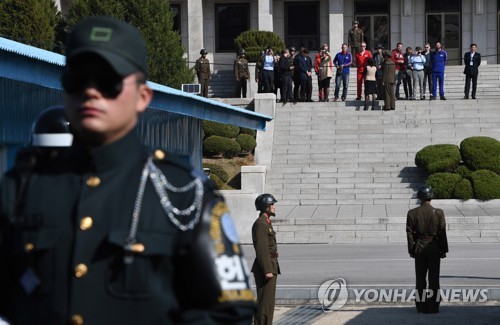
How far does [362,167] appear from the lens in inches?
1232

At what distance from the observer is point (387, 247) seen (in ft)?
77.3

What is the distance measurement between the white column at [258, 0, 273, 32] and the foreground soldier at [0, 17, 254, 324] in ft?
151

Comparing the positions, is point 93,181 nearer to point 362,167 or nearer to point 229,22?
point 362,167

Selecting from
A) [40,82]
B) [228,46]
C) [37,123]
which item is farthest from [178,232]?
[228,46]

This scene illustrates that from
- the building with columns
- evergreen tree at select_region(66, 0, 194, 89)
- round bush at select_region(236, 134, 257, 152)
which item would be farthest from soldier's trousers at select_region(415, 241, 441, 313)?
the building with columns

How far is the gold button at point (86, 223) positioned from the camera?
2.96 metres

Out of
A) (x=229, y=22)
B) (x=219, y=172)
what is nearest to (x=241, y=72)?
(x=219, y=172)

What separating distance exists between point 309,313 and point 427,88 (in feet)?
89.8

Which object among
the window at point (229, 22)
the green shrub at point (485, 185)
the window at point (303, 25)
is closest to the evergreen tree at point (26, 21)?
the green shrub at point (485, 185)

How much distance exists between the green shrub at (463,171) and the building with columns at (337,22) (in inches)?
799

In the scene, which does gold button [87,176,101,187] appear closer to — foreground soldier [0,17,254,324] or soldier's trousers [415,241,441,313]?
foreground soldier [0,17,254,324]

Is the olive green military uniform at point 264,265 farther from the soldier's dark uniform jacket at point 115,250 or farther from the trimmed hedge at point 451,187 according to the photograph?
the trimmed hedge at point 451,187

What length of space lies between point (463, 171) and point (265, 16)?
22.0 m

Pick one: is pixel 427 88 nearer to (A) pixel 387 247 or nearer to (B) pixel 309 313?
(A) pixel 387 247
